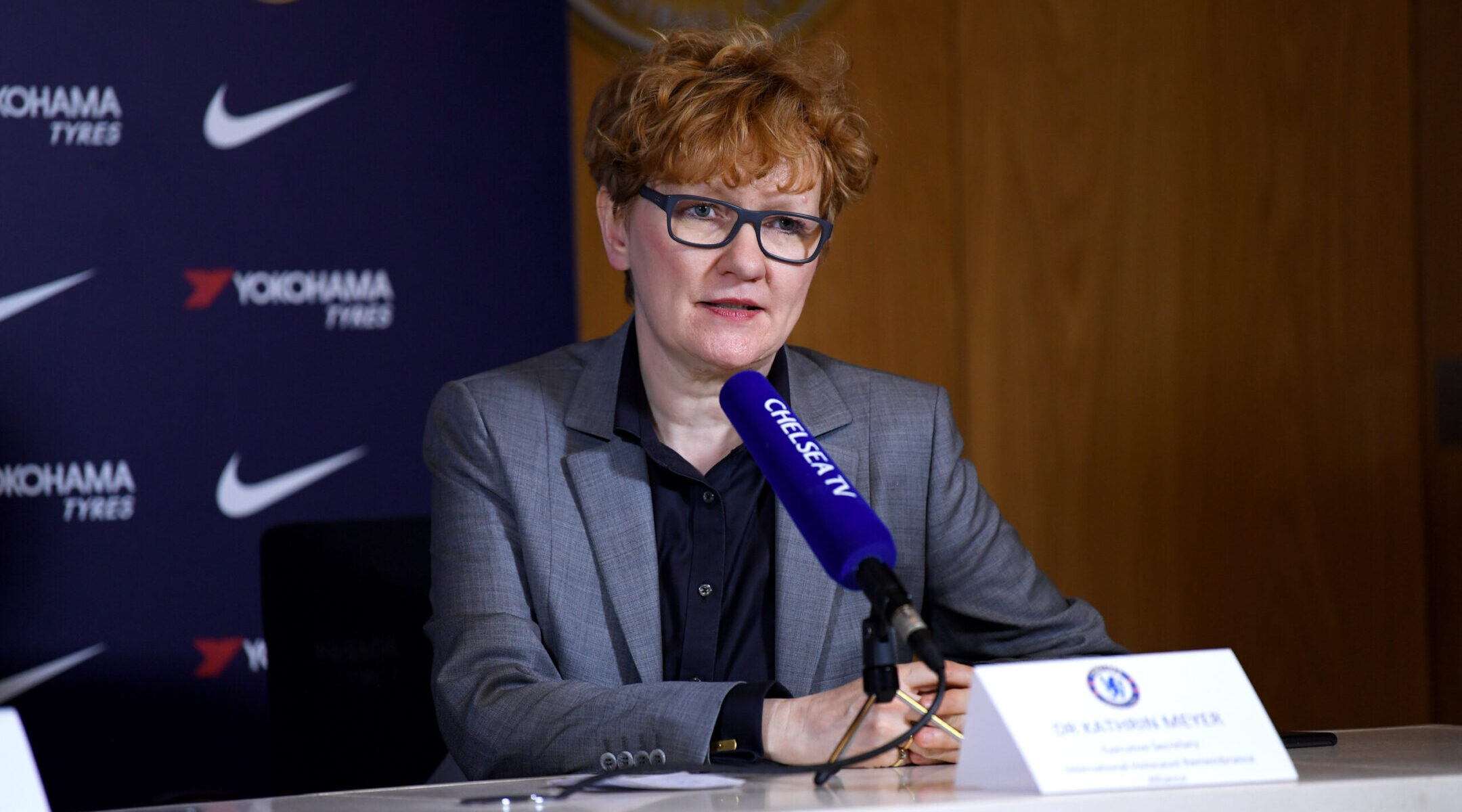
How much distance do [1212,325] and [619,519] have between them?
2.21m

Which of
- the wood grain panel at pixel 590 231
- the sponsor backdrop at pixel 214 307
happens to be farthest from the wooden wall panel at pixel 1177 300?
the sponsor backdrop at pixel 214 307

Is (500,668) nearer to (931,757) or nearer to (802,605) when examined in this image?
(802,605)

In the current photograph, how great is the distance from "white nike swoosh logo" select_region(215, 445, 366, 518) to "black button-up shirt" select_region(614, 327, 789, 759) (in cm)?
96

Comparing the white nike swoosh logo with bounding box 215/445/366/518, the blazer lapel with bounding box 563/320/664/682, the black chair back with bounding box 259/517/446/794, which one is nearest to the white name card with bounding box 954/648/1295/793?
the blazer lapel with bounding box 563/320/664/682

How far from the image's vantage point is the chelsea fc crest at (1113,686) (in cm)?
98

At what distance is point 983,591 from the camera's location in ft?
5.56

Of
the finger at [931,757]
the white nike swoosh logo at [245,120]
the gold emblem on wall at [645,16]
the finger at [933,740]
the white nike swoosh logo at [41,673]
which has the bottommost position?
the white nike swoosh logo at [41,673]

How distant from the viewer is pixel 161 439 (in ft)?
7.79

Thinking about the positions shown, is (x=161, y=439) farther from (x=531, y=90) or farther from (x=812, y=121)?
(x=812, y=121)

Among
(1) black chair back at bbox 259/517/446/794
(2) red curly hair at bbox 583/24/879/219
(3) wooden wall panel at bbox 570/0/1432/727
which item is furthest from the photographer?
(3) wooden wall panel at bbox 570/0/1432/727

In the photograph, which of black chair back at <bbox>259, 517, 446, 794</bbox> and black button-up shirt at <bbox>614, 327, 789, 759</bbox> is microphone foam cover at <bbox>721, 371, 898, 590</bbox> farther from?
black chair back at <bbox>259, 517, 446, 794</bbox>

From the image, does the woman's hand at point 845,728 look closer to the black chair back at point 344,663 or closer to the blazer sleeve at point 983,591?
the blazer sleeve at point 983,591

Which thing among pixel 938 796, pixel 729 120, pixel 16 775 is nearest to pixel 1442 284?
pixel 729 120

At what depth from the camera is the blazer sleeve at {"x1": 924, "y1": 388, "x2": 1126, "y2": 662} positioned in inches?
65.8
